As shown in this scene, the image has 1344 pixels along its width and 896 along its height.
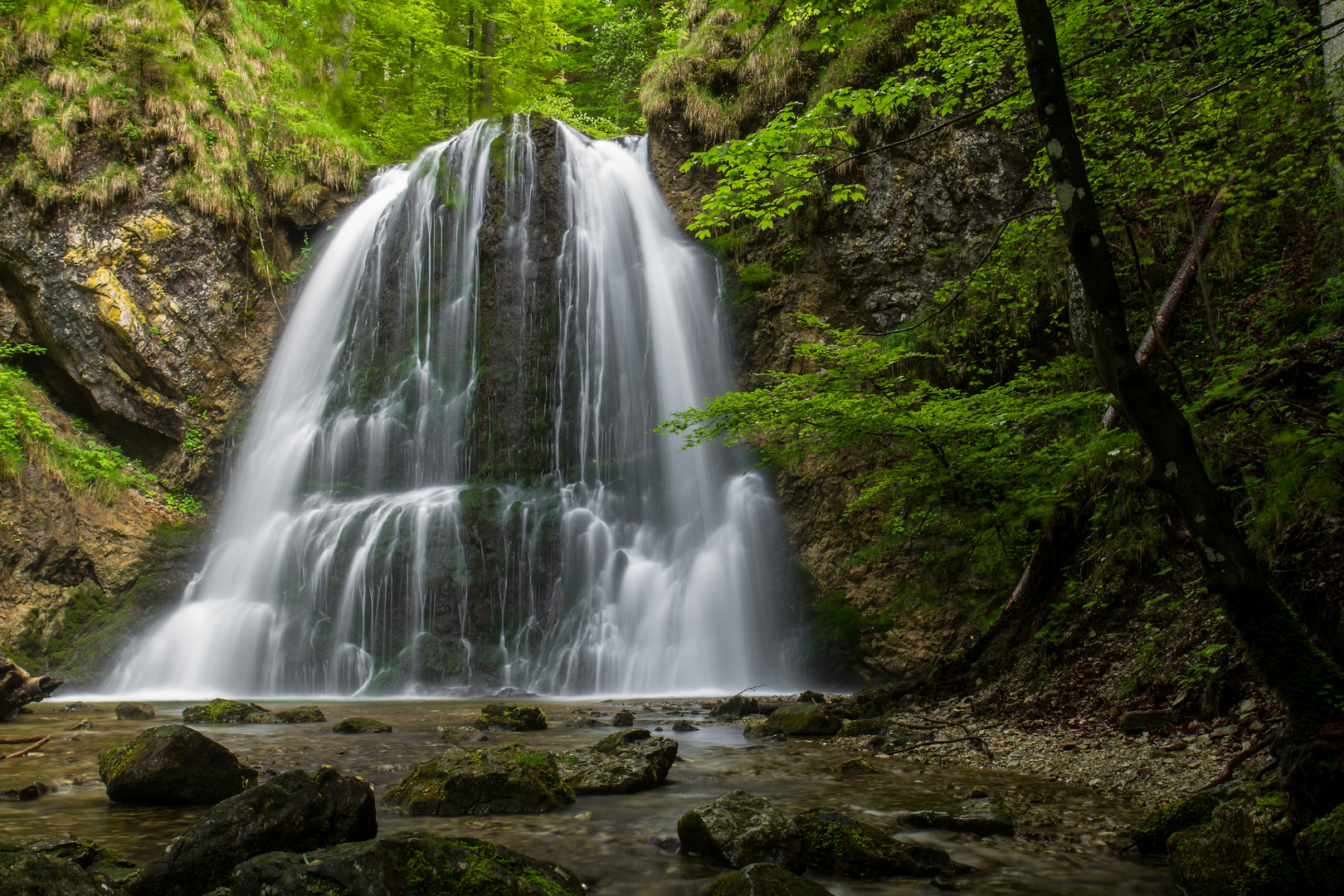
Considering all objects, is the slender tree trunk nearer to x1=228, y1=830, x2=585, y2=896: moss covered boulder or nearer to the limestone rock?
x1=228, y1=830, x2=585, y2=896: moss covered boulder

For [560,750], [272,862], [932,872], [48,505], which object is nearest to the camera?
[272,862]

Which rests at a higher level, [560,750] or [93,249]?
[93,249]

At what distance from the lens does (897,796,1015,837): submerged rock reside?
12.1 ft

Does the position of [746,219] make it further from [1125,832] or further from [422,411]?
[1125,832]

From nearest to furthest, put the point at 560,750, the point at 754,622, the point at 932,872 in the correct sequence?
the point at 932,872
the point at 560,750
the point at 754,622

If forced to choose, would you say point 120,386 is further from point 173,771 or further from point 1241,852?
point 1241,852

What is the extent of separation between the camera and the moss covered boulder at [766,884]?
2.65 metres

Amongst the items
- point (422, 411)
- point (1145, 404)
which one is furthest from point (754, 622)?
point (1145, 404)

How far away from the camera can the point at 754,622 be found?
39.2 ft

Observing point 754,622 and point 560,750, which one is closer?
point 560,750

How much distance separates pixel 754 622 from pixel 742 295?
22.2 ft

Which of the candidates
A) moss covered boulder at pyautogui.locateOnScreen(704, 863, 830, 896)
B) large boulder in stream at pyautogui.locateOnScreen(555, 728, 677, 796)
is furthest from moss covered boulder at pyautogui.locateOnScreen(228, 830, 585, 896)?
large boulder in stream at pyautogui.locateOnScreen(555, 728, 677, 796)

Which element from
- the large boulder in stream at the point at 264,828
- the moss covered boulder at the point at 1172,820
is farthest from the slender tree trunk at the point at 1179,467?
the large boulder in stream at the point at 264,828

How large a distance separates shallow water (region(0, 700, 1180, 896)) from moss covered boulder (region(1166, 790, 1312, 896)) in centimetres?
14
